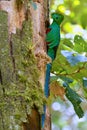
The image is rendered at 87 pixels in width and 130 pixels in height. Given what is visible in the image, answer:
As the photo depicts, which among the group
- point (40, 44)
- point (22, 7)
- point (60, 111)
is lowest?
point (60, 111)

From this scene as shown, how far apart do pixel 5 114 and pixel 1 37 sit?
10.7 inches

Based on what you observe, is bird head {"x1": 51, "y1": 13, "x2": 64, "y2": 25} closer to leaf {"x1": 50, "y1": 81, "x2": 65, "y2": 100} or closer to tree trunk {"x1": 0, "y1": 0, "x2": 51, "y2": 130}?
tree trunk {"x1": 0, "y1": 0, "x2": 51, "y2": 130}

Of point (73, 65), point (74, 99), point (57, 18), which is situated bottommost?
point (74, 99)

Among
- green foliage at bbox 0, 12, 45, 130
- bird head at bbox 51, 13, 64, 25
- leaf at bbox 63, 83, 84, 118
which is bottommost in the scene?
leaf at bbox 63, 83, 84, 118

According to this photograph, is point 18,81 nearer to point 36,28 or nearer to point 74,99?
point 36,28

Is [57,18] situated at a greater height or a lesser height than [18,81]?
Answer: greater

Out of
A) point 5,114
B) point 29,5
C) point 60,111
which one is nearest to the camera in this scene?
point 5,114

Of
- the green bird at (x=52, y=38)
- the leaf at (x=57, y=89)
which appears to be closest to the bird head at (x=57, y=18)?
the green bird at (x=52, y=38)

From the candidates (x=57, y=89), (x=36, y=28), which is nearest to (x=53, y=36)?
(x=36, y=28)

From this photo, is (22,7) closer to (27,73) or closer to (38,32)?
(38,32)

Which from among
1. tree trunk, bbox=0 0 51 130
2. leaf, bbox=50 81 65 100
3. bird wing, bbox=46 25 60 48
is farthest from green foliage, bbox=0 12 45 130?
leaf, bbox=50 81 65 100

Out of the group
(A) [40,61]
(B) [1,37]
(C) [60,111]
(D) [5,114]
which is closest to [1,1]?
(B) [1,37]

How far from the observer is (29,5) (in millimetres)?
1486

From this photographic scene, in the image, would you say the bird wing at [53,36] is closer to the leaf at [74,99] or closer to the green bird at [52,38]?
the green bird at [52,38]
